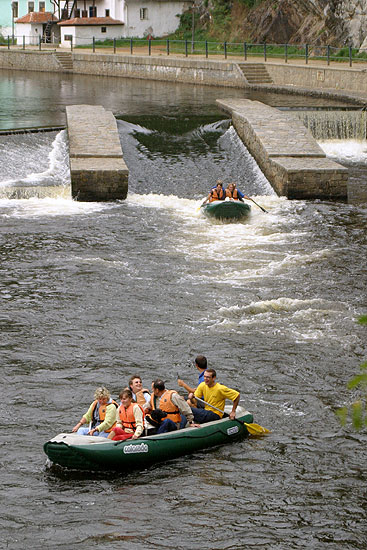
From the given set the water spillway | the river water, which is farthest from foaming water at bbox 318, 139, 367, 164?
the river water

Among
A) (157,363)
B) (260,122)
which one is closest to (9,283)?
(157,363)

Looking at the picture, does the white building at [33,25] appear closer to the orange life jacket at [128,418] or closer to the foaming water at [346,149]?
the foaming water at [346,149]

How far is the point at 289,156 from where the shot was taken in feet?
84.3

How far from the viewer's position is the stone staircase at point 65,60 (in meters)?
59.9

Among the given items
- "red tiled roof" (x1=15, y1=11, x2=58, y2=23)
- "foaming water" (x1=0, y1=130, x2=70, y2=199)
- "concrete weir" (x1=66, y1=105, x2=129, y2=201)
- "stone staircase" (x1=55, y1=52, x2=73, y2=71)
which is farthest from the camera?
"red tiled roof" (x1=15, y1=11, x2=58, y2=23)

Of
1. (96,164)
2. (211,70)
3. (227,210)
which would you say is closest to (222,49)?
(211,70)

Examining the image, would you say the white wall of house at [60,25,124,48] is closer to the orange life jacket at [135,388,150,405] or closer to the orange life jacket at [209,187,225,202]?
the orange life jacket at [209,187,225,202]

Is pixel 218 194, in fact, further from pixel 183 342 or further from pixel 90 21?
pixel 90 21

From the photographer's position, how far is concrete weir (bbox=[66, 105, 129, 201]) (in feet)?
77.3

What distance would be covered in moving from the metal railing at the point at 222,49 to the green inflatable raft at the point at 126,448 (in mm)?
33032

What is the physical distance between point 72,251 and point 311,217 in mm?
6023

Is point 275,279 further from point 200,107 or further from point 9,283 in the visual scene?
point 200,107

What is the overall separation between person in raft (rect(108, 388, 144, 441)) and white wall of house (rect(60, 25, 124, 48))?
6007 centimetres

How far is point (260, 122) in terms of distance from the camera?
3055 centimetres
